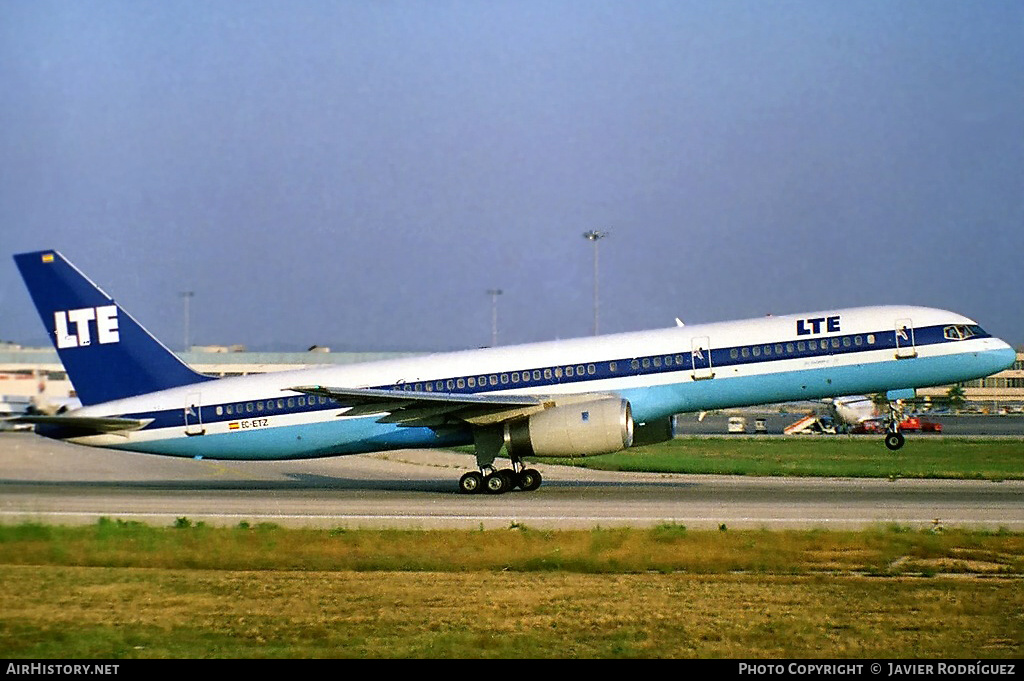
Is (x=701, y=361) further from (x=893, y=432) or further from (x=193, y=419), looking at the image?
(x=193, y=419)

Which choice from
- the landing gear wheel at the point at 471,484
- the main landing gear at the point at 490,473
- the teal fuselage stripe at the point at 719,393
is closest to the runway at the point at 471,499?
the landing gear wheel at the point at 471,484

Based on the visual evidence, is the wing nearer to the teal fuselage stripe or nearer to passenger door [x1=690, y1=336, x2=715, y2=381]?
the teal fuselage stripe

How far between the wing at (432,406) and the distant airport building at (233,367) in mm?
11325

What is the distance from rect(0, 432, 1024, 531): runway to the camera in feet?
82.9

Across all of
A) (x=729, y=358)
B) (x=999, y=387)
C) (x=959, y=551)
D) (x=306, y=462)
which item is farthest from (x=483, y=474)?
(x=999, y=387)

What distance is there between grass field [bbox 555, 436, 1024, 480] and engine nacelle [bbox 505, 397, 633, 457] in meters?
11.5

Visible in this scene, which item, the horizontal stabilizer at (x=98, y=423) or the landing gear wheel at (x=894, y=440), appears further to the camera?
the landing gear wheel at (x=894, y=440)

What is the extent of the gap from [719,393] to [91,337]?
18.4 metres

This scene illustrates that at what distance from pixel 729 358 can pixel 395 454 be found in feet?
101

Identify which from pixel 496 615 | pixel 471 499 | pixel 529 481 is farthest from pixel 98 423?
pixel 496 615

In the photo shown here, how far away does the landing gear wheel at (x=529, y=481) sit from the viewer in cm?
3269

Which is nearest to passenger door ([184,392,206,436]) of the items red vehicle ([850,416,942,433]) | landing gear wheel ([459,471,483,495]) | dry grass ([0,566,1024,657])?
landing gear wheel ([459,471,483,495])

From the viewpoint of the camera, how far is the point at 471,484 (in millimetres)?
32219

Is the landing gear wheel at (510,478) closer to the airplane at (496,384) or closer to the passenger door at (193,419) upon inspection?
the airplane at (496,384)
